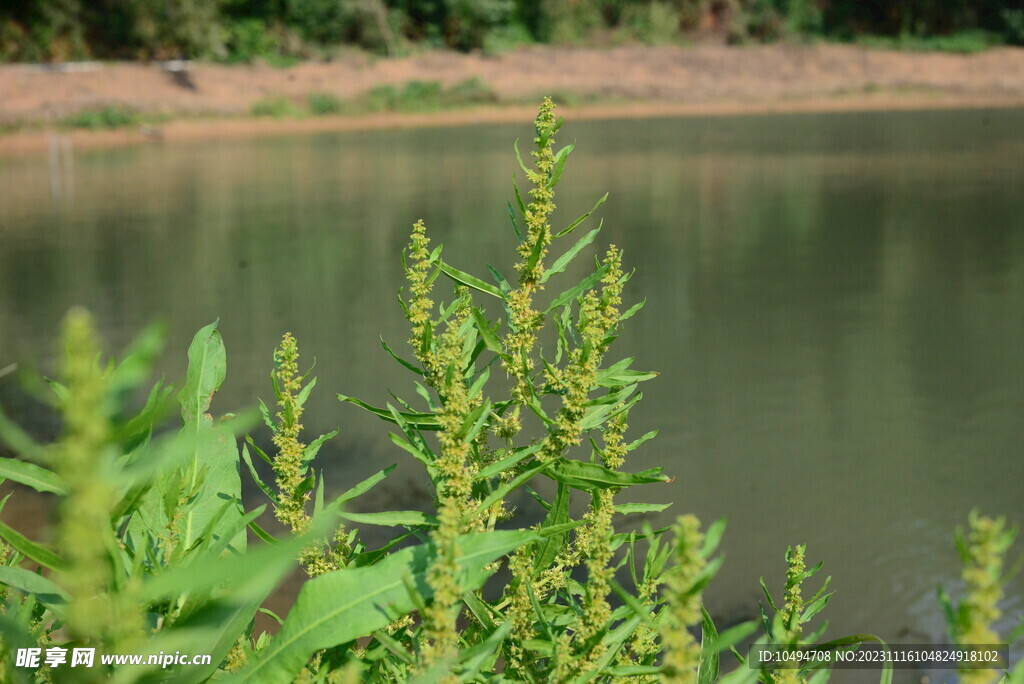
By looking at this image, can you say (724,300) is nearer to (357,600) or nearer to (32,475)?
(357,600)

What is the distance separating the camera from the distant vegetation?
24.6 meters

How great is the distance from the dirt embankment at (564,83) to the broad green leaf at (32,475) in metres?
18.5

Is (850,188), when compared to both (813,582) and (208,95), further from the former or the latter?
(208,95)

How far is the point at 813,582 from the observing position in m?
3.75

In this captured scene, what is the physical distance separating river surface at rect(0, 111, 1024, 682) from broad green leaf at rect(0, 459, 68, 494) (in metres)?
3.14

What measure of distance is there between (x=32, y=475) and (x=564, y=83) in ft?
78.5

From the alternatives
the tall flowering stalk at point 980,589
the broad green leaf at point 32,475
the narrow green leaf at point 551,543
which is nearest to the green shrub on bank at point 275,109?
the narrow green leaf at point 551,543

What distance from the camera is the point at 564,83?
24.1 metres

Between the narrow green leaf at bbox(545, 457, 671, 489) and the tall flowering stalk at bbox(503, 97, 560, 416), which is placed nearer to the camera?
the narrow green leaf at bbox(545, 457, 671, 489)

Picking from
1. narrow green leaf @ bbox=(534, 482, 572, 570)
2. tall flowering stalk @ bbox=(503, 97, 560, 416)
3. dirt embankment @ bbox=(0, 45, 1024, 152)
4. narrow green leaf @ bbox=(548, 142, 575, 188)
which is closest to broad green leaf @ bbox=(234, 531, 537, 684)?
narrow green leaf @ bbox=(534, 482, 572, 570)

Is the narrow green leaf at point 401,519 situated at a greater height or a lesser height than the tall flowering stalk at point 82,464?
lesser

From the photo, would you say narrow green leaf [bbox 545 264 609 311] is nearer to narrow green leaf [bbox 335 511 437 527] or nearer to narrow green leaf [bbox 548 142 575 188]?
narrow green leaf [bbox 548 142 575 188]

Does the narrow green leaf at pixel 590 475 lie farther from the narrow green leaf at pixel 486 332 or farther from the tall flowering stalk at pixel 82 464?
the tall flowering stalk at pixel 82 464

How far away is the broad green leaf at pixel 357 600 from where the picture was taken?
3.42 ft
